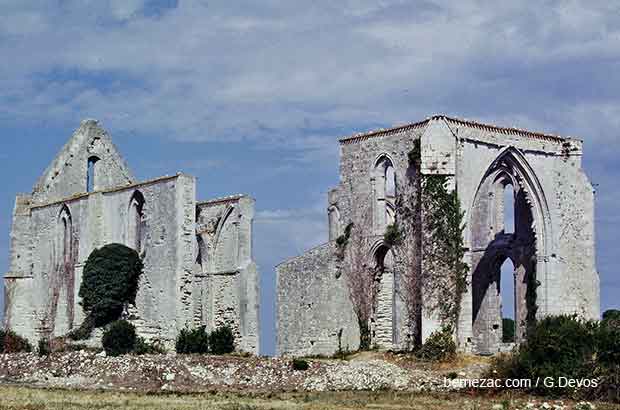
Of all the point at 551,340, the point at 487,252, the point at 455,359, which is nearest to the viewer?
the point at 551,340

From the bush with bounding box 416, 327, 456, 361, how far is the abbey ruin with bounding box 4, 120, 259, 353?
26.1ft

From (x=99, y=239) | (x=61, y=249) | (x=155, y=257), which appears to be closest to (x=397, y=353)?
(x=155, y=257)

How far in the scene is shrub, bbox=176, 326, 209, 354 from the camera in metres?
37.2

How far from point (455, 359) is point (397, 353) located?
2149 millimetres

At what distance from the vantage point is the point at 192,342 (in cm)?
3716

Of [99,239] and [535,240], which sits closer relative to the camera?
[535,240]

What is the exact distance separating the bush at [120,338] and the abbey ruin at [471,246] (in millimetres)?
6400

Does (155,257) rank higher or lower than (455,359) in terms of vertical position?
higher

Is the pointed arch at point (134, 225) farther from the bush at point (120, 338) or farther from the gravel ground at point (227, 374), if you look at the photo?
the gravel ground at point (227, 374)

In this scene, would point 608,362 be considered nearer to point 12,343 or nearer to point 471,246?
point 471,246

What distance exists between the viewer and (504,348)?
136ft

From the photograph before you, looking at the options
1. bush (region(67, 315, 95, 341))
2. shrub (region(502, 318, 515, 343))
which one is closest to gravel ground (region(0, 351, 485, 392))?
bush (region(67, 315, 95, 341))

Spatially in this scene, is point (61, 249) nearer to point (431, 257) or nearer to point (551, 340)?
point (431, 257)

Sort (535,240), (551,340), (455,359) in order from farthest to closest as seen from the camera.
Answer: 1. (535,240)
2. (455,359)
3. (551,340)
